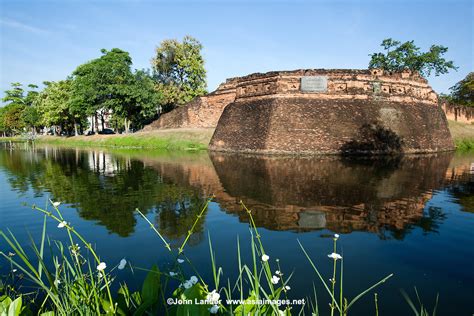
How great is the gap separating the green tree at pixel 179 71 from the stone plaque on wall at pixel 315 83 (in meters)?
24.7

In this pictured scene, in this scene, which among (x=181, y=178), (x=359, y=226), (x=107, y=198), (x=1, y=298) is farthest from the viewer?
(x=181, y=178)

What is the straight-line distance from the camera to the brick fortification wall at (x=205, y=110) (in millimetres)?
33688

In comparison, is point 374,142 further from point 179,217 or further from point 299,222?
point 179,217

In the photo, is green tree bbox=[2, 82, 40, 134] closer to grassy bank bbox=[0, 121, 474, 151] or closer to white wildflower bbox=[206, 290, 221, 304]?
grassy bank bbox=[0, 121, 474, 151]

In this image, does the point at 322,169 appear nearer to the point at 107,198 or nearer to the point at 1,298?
the point at 107,198

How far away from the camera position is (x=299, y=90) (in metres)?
24.5

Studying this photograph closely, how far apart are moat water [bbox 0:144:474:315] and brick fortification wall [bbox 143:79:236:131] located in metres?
21.5

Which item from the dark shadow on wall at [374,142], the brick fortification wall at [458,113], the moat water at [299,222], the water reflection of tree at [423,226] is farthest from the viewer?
the brick fortification wall at [458,113]

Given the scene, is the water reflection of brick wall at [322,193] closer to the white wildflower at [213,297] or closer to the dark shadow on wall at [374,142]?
the white wildflower at [213,297]

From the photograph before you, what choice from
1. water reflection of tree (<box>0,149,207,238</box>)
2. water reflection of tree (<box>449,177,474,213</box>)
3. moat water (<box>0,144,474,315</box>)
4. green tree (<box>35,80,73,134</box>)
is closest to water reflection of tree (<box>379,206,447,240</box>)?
moat water (<box>0,144,474,315</box>)

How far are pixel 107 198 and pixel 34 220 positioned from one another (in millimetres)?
2308

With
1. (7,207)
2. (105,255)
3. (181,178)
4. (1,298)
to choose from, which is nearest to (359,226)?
(105,255)

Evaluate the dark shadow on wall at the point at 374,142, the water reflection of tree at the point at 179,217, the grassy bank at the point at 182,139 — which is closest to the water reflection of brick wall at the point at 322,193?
the water reflection of tree at the point at 179,217

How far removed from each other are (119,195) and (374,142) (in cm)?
1904
